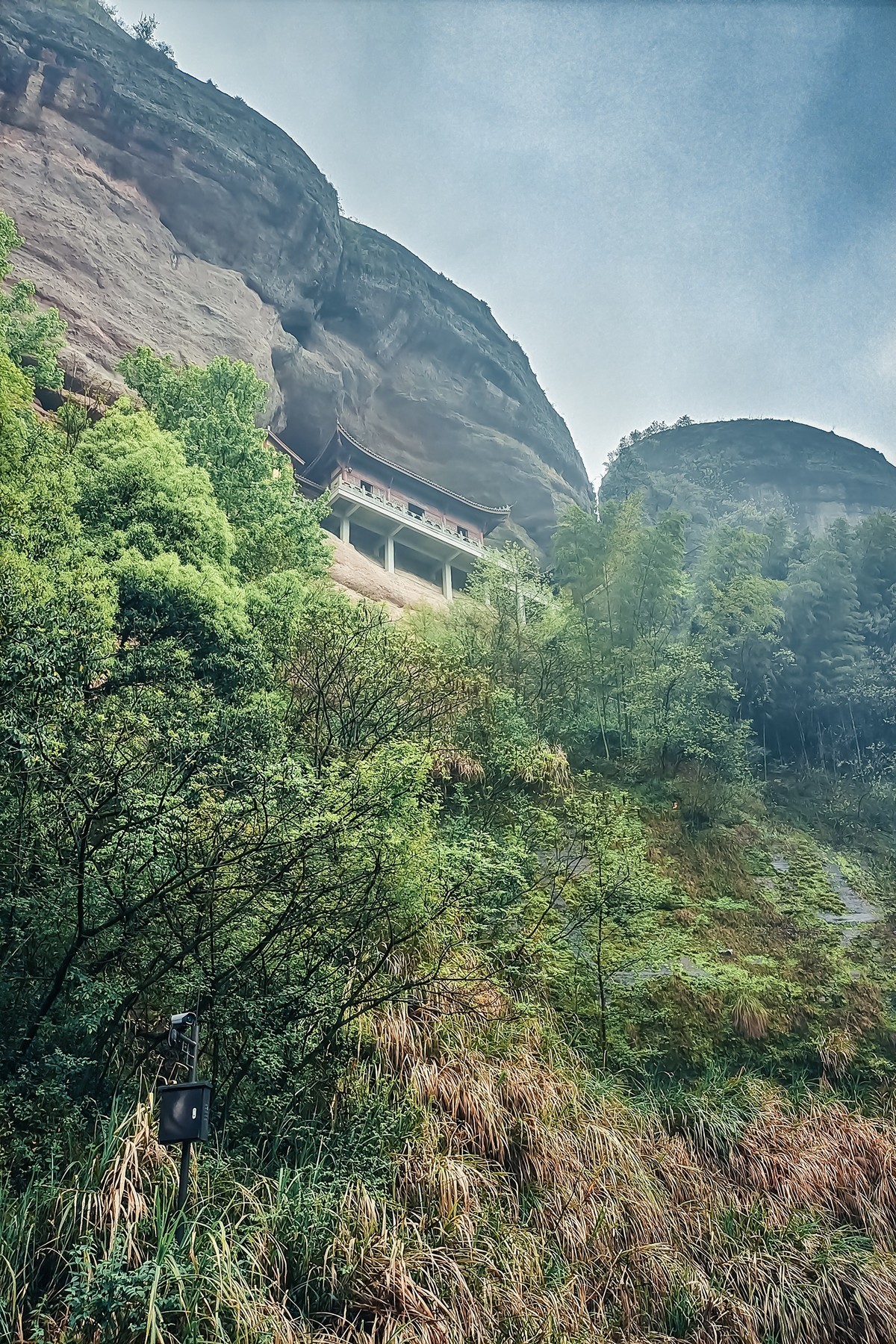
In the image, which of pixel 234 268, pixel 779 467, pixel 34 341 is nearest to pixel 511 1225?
pixel 34 341

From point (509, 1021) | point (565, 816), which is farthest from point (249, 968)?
point (565, 816)

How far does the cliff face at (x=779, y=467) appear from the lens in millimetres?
40875

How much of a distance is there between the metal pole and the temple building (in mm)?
24459

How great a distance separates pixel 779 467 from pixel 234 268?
27544 mm

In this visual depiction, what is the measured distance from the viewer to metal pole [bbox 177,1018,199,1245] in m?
4.05

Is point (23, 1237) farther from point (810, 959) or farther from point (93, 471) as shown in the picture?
point (810, 959)

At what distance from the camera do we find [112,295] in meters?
22.1

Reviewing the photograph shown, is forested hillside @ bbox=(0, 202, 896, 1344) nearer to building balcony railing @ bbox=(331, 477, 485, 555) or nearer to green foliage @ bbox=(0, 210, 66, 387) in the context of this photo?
green foliage @ bbox=(0, 210, 66, 387)

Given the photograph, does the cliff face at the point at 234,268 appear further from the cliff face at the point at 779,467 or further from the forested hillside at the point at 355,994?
the forested hillside at the point at 355,994

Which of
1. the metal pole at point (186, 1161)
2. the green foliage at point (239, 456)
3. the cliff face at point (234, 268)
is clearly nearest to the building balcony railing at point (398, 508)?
the cliff face at point (234, 268)

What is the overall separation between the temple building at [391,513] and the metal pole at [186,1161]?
2446 centimetres

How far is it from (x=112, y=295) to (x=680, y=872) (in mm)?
19981

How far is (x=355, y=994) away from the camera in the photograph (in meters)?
5.94

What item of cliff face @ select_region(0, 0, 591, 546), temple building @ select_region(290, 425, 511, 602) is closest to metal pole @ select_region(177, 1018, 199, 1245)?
cliff face @ select_region(0, 0, 591, 546)
